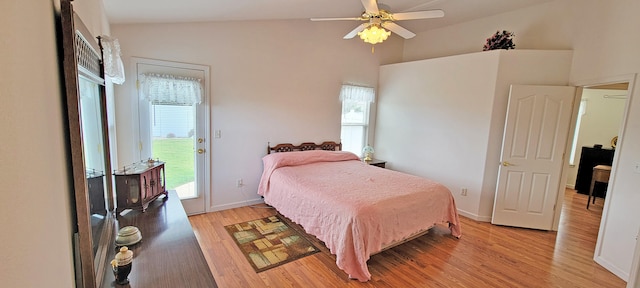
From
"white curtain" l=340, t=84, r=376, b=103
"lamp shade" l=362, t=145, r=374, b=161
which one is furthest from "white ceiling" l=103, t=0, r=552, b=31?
"lamp shade" l=362, t=145, r=374, b=161

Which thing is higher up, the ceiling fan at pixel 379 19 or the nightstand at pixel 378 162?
the ceiling fan at pixel 379 19

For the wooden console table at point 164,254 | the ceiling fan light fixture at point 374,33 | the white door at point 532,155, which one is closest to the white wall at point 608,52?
the white door at point 532,155

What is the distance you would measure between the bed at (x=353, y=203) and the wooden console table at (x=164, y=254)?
124cm

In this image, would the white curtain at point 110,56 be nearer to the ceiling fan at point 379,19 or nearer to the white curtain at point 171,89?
the white curtain at point 171,89

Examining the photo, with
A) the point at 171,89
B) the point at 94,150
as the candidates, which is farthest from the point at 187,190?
the point at 94,150

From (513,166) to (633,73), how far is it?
1490 mm

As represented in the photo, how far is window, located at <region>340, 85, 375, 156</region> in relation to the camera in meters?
4.82

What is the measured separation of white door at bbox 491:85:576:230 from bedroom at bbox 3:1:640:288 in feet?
1.46

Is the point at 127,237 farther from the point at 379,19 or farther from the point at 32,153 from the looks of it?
the point at 379,19

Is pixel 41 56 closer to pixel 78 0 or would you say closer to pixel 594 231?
pixel 78 0

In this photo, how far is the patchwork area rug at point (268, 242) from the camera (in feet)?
8.95

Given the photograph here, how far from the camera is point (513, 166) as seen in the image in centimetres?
365

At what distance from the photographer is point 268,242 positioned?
120 inches

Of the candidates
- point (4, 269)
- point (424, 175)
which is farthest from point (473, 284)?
point (4, 269)
